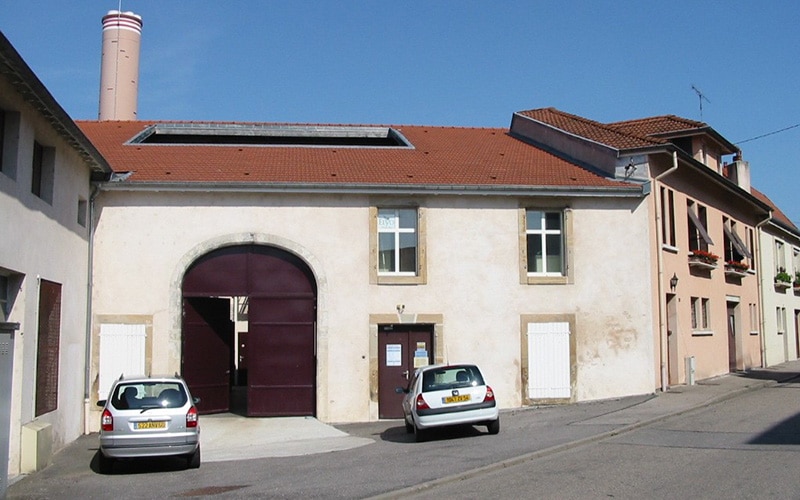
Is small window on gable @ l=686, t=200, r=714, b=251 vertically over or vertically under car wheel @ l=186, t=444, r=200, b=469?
over

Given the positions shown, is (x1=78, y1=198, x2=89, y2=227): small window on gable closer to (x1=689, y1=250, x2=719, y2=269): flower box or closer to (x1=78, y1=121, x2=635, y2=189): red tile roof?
(x1=78, y1=121, x2=635, y2=189): red tile roof

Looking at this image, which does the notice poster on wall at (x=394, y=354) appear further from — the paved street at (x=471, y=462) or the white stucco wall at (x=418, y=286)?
the paved street at (x=471, y=462)

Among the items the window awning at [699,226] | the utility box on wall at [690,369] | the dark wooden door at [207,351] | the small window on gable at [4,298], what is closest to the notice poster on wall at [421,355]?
the dark wooden door at [207,351]

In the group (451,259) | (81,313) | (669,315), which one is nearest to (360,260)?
(451,259)

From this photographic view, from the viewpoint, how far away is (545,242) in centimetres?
2209

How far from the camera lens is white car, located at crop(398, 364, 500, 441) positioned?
53.9 feet

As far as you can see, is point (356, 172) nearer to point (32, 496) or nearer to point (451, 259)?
point (451, 259)

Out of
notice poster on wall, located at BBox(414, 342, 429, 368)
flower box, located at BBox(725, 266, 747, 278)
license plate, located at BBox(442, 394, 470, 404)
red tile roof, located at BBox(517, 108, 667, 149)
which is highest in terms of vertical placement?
red tile roof, located at BBox(517, 108, 667, 149)

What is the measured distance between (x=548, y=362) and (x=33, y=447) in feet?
40.8

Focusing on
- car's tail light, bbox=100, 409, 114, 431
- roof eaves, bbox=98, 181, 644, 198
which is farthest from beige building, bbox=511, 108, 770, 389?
car's tail light, bbox=100, 409, 114, 431

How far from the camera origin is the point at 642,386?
853 inches

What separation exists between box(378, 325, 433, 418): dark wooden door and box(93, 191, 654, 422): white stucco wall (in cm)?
46

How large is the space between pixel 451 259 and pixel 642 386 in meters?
5.88

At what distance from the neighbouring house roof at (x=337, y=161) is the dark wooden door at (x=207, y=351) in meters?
3.36
